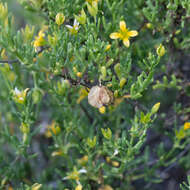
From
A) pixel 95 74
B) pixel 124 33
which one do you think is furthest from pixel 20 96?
pixel 124 33

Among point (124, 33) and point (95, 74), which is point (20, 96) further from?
point (124, 33)


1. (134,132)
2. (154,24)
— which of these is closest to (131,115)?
(134,132)

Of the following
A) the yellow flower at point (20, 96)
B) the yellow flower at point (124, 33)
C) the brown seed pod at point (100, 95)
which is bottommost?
the yellow flower at point (20, 96)

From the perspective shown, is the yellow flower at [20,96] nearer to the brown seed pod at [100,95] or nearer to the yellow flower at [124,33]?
the brown seed pod at [100,95]

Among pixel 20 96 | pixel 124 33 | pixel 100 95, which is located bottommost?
pixel 20 96

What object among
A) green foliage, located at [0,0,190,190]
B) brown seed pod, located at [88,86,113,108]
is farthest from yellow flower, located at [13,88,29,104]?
brown seed pod, located at [88,86,113,108]

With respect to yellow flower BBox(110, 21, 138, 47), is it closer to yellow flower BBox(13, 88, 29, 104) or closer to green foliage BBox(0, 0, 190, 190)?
green foliage BBox(0, 0, 190, 190)

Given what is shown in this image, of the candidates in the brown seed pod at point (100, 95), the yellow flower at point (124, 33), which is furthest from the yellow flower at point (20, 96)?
the yellow flower at point (124, 33)

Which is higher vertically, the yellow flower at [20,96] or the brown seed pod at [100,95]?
the brown seed pod at [100,95]
